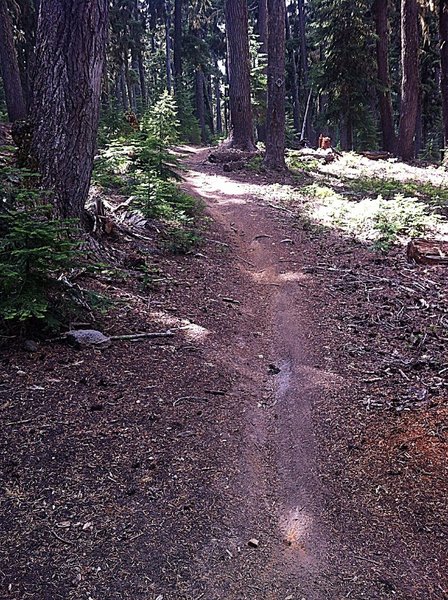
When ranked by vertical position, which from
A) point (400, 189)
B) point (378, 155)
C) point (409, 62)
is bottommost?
point (400, 189)

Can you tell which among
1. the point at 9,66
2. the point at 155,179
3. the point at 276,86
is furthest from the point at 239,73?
the point at 155,179

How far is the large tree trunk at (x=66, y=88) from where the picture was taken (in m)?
5.07

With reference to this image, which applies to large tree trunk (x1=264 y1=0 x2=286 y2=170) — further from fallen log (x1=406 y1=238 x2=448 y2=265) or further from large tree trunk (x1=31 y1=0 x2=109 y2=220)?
large tree trunk (x1=31 y1=0 x2=109 y2=220)

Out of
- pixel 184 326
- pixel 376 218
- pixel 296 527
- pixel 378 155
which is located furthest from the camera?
pixel 378 155

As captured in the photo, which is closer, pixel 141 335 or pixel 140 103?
pixel 141 335

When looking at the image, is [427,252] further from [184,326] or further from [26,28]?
[26,28]

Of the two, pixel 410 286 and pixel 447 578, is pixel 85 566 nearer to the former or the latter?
pixel 447 578

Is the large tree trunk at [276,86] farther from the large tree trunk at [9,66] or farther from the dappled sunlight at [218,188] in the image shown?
the large tree trunk at [9,66]

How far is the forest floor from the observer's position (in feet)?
7.75

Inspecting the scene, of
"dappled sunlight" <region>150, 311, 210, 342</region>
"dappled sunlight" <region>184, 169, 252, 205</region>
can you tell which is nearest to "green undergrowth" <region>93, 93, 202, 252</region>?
"dappled sunlight" <region>184, 169, 252, 205</region>

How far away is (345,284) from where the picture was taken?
21.7ft

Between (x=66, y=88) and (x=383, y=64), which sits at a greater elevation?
(x=383, y=64)

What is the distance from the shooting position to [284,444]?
136 inches

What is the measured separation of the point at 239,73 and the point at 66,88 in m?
12.2
